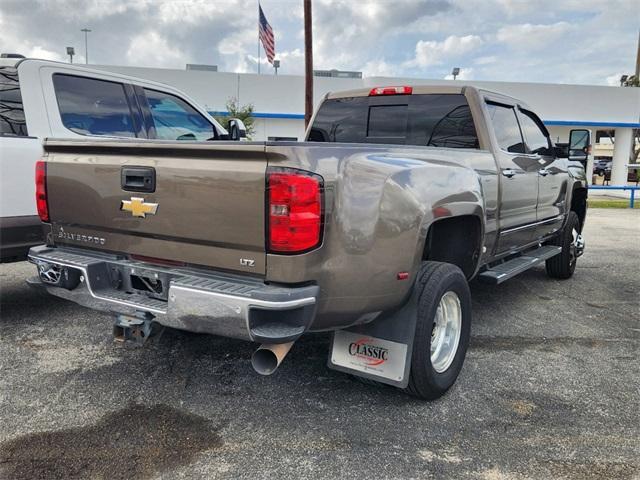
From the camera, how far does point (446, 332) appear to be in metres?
3.46

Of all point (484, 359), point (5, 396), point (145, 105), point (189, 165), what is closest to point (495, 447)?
point (484, 359)

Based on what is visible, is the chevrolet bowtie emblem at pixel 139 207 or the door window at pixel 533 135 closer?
the chevrolet bowtie emblem at pixel 139 207

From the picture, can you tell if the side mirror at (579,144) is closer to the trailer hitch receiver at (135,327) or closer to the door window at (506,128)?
the door window at (506,128)

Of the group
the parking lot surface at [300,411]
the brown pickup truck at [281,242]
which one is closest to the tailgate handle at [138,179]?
the brown pickup truck at [281,242]

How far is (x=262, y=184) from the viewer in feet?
7.99

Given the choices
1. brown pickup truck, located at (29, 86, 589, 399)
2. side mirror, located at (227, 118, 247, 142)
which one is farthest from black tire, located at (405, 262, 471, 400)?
side mirror, located at (227, 118, 247, 142)

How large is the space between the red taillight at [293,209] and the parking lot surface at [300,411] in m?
1.08

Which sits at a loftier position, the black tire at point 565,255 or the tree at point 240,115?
the tree at point 240,115

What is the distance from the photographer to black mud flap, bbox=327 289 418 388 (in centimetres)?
294

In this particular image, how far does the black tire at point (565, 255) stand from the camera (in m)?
6.18

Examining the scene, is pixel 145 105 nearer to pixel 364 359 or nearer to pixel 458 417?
pixel 364 359

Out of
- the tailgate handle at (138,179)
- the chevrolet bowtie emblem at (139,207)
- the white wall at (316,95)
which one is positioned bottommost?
the chevrolet bowtie emblem at (139,207)

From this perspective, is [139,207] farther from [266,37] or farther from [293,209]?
[266,37]

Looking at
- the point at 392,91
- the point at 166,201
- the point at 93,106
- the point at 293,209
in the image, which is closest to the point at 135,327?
the point at 166,201
